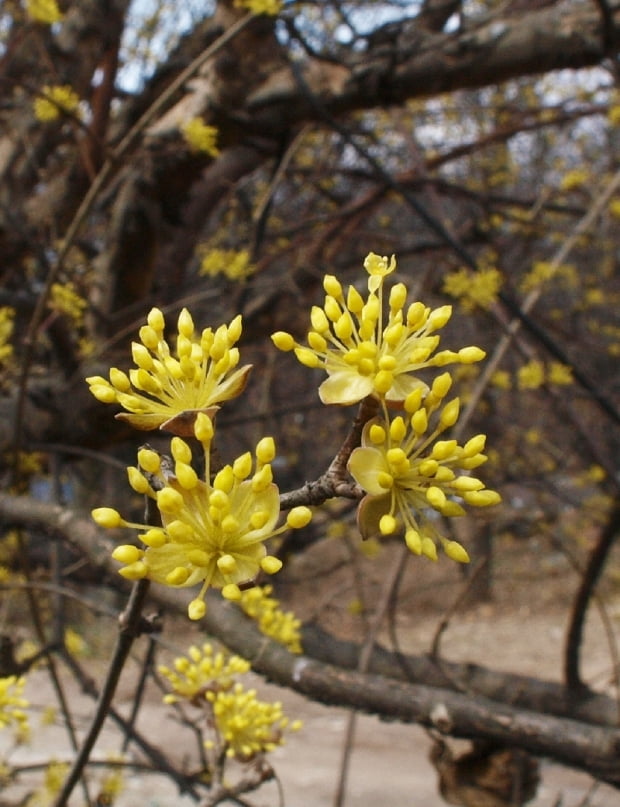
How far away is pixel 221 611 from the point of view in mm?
1501

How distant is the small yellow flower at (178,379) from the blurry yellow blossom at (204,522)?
2.0 inches

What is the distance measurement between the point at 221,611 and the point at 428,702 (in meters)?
0.44

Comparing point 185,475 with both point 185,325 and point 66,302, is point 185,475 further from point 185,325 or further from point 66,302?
point 66,302

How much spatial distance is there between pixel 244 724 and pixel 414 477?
557 mm

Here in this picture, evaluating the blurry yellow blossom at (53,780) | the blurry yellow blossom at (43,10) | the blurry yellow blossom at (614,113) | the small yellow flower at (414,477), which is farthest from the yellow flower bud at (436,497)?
the blurry yellow blossom at (614,113)

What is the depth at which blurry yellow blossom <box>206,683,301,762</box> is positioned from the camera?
3.43ft

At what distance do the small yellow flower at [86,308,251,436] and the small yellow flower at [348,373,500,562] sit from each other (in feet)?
0.47

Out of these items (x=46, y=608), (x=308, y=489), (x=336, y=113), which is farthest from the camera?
(x=46, y=608)

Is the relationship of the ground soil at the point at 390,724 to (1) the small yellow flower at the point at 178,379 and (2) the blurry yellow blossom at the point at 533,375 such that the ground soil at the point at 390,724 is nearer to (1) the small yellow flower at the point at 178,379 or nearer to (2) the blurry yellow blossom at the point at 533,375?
(1) the small yellow flower at the point at 178,379

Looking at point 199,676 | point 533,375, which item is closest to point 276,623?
point 199,676

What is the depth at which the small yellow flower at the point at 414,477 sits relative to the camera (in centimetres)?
63

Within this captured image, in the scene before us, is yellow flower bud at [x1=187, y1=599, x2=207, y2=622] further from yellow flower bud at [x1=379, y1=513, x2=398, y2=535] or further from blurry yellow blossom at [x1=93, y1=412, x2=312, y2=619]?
yellow flower bud at [x1=379, y1=513, x2=398, y2=535]

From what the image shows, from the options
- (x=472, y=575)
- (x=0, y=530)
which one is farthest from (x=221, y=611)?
(x=0, y=530)

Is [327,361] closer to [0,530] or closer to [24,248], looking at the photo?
[0,530]
